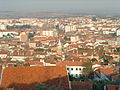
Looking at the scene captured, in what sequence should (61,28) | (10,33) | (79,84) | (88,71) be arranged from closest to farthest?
(79,84) → (88,71) → (10,33) → (61,28)

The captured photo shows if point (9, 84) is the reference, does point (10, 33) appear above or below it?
below

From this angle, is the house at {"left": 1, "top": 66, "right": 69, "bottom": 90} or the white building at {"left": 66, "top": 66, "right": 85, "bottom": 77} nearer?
the house at {"left": 1, "top": 66, "right": 69, "bottom": 90}

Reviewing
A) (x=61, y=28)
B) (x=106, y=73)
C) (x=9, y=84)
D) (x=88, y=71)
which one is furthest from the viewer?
(x=61, y=28)

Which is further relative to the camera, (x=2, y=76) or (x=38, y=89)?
(x=2, y=76)

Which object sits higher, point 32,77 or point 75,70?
point 32,77

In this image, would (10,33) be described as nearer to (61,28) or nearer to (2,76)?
(61,28)

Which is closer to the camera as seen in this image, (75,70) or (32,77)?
(32,77)

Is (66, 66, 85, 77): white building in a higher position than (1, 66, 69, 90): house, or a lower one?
lower

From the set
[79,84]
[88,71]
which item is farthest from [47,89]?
[88,71]

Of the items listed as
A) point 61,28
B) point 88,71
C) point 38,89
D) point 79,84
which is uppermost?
point 38,89

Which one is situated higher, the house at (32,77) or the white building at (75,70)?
the house at (32,77)

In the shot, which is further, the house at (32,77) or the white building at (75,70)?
the white building at (75,70)
